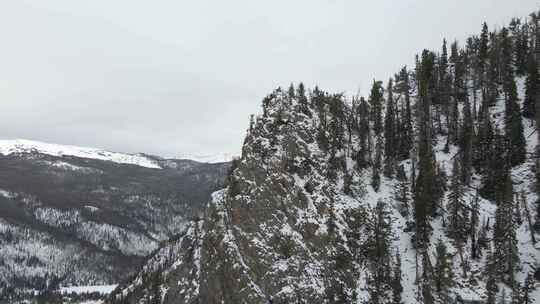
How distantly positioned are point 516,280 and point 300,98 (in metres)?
43.7

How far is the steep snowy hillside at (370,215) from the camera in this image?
152ft

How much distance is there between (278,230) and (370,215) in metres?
14.4

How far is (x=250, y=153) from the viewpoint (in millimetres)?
59562

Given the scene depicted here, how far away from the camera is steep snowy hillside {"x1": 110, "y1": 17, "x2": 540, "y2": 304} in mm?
46344

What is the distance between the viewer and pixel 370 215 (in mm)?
56062

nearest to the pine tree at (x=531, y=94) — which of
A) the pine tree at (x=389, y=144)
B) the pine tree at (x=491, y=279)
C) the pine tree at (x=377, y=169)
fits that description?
the pine tree at (x=389, y=144)

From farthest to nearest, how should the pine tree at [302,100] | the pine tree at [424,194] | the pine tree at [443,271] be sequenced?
the pine tree at [302,100] < the pine tree at [424,194] < the pine tree at [443,271]

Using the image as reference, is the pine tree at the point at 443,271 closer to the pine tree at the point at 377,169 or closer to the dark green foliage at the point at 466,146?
the pine tree at the point at 377,169

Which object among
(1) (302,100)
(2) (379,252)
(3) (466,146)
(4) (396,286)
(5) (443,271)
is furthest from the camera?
(1) (302,100)

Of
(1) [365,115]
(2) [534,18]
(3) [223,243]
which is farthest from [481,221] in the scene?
(2) [534,18]

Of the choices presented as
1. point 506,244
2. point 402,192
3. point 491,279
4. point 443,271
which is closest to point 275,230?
point 443,271

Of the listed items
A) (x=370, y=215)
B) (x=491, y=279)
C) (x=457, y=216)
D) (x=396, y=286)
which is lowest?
(x=396, y=286)

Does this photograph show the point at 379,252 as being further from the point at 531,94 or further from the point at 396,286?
the point at 531,94

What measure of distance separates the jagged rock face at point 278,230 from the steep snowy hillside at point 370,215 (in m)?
0.16
